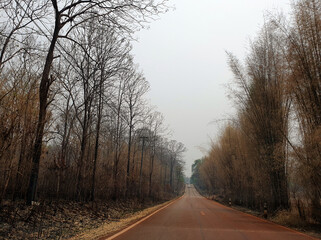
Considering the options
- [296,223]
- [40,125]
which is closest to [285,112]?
[296,223]

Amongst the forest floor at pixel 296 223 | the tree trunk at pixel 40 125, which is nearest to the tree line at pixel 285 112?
the forest floor at pixel 296 223

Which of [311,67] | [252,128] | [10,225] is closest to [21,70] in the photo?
[10,225]

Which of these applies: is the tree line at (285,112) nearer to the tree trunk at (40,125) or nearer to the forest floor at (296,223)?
the forest floor at (296,223)

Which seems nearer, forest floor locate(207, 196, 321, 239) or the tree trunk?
the tree trunk

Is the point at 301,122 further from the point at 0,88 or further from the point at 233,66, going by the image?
the point at 0,88

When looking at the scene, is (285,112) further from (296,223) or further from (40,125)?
(40,125)

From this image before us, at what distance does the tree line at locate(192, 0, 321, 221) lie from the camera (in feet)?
37.0

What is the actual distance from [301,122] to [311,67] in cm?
269

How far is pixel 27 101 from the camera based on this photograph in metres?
7.87

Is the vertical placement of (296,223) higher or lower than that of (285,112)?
lower

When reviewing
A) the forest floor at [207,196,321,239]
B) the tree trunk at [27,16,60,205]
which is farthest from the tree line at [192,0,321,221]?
the tree trunk at [27,16,60,205]

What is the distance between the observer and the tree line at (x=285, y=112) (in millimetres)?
11289

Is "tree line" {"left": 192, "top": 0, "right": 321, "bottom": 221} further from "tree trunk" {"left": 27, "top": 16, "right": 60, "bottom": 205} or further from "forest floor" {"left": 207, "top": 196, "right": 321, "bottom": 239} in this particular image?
"tree trunk" {"left": 27, "top": 16, "right": 60, "bottom": 205}

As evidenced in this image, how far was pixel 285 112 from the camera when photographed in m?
16.2
